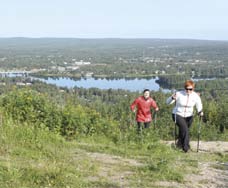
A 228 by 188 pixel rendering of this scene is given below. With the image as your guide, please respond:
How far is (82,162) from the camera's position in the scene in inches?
250

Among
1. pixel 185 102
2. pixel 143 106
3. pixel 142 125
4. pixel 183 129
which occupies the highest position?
pixel 185 102

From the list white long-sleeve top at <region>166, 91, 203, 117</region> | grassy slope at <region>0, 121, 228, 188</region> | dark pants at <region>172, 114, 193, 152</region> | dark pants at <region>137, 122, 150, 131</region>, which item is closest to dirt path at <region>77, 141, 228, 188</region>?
grassy slope at <region>0, 121, 228, 188</region>

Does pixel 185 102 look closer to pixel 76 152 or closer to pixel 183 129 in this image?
pixel 183 129

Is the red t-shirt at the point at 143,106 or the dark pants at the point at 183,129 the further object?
the red t-shirt at the point at 143,106

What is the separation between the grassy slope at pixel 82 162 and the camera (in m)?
5.26

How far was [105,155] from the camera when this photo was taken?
23.4 ft

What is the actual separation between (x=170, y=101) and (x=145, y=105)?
113 cm

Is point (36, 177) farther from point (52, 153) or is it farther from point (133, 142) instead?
point (133, 142)

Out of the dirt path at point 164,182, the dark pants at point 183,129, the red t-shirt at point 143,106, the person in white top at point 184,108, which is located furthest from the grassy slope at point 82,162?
the red t-shirt at point 143,106

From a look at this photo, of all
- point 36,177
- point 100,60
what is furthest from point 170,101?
point 100,60

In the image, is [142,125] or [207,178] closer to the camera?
[207,178]

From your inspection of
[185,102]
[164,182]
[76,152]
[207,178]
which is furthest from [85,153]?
[185,102]

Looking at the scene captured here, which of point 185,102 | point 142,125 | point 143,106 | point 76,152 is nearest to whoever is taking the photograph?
point 76,152

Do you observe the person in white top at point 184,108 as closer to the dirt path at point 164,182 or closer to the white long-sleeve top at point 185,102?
the white long-sleeve top at point 185,102
